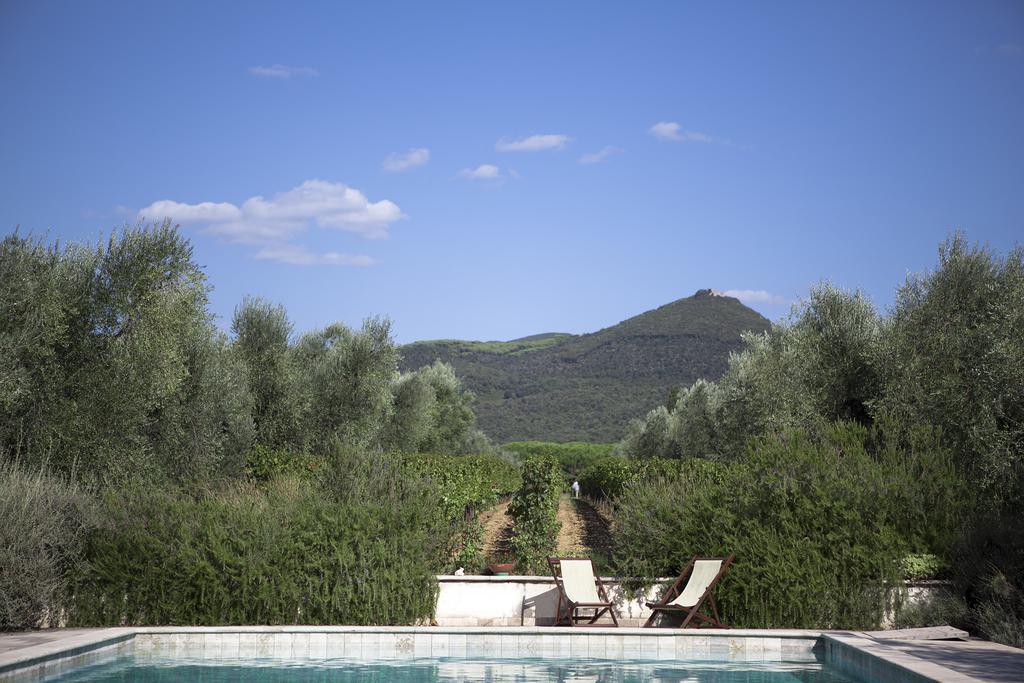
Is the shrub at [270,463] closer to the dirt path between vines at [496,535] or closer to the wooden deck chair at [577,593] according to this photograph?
the dirt path between vines at [496,535]

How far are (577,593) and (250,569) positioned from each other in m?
3.21

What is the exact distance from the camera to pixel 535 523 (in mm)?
14406

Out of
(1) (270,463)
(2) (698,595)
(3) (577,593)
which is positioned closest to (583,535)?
(1) (270,463)

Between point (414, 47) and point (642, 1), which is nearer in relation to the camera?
point (642, 1)

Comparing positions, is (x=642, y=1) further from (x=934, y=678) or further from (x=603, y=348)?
(x=603, y=348)

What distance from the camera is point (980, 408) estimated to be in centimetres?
1396

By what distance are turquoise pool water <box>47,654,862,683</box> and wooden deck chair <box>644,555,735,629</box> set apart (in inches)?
25.6

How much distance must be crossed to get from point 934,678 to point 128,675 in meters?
6.13

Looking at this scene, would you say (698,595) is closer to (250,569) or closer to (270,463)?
(250,569)

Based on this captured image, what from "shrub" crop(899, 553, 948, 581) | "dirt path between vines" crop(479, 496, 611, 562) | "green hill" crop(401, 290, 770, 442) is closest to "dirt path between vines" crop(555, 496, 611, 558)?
"dirt path between vines" crop(479, 496, 611, 562)

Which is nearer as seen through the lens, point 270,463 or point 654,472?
point 654,472

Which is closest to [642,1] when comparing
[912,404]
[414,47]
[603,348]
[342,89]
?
[414,47]

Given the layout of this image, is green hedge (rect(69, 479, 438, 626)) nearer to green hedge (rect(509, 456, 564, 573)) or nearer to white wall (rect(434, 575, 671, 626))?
white wall (rect(434, 575, 671, 626))

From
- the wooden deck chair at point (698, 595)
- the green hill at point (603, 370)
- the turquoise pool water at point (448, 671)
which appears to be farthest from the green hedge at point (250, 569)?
the green hill at point (603, 370)
